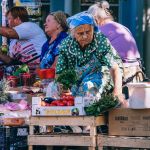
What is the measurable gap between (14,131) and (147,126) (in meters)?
1.41

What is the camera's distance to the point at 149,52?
8633 millimetres

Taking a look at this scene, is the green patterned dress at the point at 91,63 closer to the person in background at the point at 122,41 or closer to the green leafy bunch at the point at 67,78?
the green leafy bunch at the point at 67,78

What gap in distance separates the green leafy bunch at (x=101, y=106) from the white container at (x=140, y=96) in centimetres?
17

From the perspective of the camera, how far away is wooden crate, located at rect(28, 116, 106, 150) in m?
5.33

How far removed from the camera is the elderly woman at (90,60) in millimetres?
5727

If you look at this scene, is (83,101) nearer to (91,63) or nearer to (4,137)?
(91,63)

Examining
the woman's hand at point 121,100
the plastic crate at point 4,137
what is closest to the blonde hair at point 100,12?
the woman's hand at point 121,100

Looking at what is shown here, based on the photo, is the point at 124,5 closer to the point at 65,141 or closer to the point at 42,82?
the point at 42,82

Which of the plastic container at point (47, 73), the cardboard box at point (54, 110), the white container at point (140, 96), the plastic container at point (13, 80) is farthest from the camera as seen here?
the plastic container at point (13, 80)

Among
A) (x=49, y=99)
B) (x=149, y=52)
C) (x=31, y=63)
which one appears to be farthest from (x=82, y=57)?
(x=149, y=52)

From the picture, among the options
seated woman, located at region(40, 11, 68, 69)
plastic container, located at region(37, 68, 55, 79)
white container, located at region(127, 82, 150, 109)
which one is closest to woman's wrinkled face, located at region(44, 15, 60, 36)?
seated woman, located at region(40, 11, 68, 69)

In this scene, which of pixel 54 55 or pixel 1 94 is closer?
pixel 1 94

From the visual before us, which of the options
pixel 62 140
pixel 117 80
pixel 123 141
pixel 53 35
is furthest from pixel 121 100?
pixel 53 35

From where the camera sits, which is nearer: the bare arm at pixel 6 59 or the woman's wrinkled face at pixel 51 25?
the woman's wrinkled face at pixel 51 25
